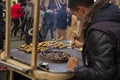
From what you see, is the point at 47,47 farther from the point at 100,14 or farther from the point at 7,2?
the point at 100,14

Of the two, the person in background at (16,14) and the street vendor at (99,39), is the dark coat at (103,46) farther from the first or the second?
the person in background at (16,14)

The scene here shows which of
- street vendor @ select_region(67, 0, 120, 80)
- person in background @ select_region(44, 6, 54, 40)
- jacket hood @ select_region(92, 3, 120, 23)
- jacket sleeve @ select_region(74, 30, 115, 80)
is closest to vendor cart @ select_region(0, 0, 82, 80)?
street vendor @ select_region(67, 0, 120, 80)

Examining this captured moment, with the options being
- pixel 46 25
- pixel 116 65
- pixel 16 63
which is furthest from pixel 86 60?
pixel 46 25

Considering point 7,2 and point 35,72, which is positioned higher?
point 7,2

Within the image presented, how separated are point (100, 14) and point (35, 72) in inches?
29.6

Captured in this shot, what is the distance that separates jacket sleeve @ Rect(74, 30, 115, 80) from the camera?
74.7 inches

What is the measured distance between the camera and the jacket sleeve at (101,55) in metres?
1.90

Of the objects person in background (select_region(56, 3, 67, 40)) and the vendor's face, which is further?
person in background (select_region(56, 3, 67, 40))

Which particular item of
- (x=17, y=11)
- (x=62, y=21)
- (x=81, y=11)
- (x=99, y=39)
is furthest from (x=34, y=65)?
(x=17, y=11)

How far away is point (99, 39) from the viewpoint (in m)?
1.91

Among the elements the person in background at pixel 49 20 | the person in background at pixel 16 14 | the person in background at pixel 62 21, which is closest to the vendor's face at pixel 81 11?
the person in background at pixel 62 21

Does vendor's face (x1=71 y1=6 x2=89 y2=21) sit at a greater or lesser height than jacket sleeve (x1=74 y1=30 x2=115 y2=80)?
greater

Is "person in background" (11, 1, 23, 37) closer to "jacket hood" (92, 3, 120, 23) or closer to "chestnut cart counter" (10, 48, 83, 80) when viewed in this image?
"chestnut cart counter" (10, 48, 83, 80)

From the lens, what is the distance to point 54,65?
2.55 metres
